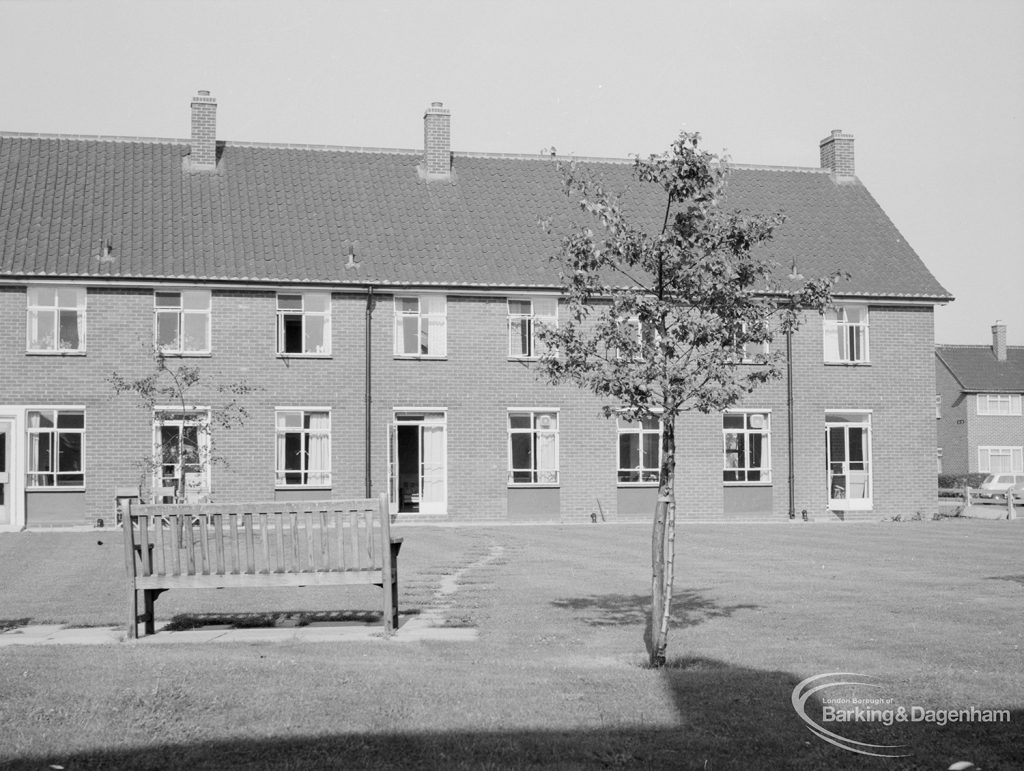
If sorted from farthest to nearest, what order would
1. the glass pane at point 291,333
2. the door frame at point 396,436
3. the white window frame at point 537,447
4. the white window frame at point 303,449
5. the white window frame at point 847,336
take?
the white window frame at point 847,336, the white window frame at point 537,447, the door frame at point 396,436, the glass pane at point 291,333, the white window frame at point 303,449

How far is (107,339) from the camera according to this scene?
29.4 metres

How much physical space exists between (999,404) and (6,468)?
181 feet

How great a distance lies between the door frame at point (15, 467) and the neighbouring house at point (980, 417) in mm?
52499

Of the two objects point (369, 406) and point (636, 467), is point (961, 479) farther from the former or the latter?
point (369, 406)

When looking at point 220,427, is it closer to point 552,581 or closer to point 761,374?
point 552,581

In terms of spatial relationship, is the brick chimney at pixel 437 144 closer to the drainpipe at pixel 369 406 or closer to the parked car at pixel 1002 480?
the drainpipe at pixel 369 406

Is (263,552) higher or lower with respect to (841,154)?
lower

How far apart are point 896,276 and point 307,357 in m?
15.9

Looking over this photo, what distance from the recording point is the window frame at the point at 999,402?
6831cm

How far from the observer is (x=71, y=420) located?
2930 centimetres

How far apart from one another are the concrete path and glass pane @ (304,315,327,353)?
750 inches

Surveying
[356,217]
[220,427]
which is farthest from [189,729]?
[356,217]

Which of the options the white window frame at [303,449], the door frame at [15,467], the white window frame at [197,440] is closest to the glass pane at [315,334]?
the white window frame at [303,449]

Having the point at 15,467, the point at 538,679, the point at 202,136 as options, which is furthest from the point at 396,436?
the point at 538,679
